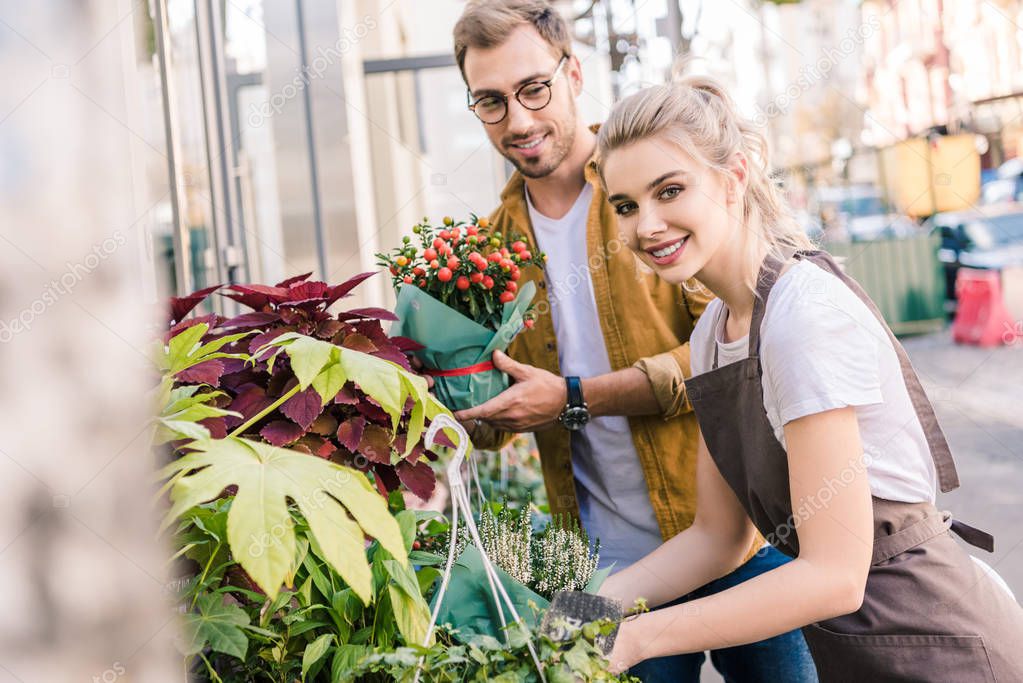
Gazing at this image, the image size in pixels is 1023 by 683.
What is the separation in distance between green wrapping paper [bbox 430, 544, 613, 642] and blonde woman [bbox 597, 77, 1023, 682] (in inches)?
6.1

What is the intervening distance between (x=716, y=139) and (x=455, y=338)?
65cm

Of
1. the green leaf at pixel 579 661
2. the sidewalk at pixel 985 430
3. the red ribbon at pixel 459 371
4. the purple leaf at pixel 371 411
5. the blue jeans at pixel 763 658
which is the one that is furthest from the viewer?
the sidewalk at pixel 985 430

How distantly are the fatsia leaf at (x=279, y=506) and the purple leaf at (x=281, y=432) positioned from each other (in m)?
0.35

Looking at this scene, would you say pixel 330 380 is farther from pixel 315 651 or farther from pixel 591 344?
pixel 591 344

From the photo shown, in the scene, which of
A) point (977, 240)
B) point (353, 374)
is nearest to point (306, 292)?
point (353, 374)

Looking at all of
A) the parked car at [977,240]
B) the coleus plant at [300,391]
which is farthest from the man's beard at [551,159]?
the parked car at [977,240]

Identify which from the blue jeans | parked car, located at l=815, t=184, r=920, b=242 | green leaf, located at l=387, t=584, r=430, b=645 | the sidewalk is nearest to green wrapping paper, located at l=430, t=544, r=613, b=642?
green leaf, located at l=387, t=584, r=430, b=645

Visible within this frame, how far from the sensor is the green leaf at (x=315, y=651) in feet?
4.19

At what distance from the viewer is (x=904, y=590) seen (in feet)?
5.06

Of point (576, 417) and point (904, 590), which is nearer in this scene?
point (904, 590)

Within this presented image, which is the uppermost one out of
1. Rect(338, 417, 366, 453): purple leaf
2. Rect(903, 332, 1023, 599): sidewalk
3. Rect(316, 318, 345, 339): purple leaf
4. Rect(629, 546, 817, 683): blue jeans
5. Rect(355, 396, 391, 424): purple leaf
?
Rect(316, 318, 345, 339): purple leaf

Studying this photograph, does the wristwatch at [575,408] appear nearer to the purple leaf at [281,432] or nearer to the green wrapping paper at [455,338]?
the green wrapping paper at [455,338]

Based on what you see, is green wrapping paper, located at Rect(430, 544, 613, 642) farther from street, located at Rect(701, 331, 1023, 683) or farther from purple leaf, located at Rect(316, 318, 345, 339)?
street, located at Rect(701, 331, 1023, 683)

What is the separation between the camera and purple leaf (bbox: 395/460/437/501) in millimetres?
1637
